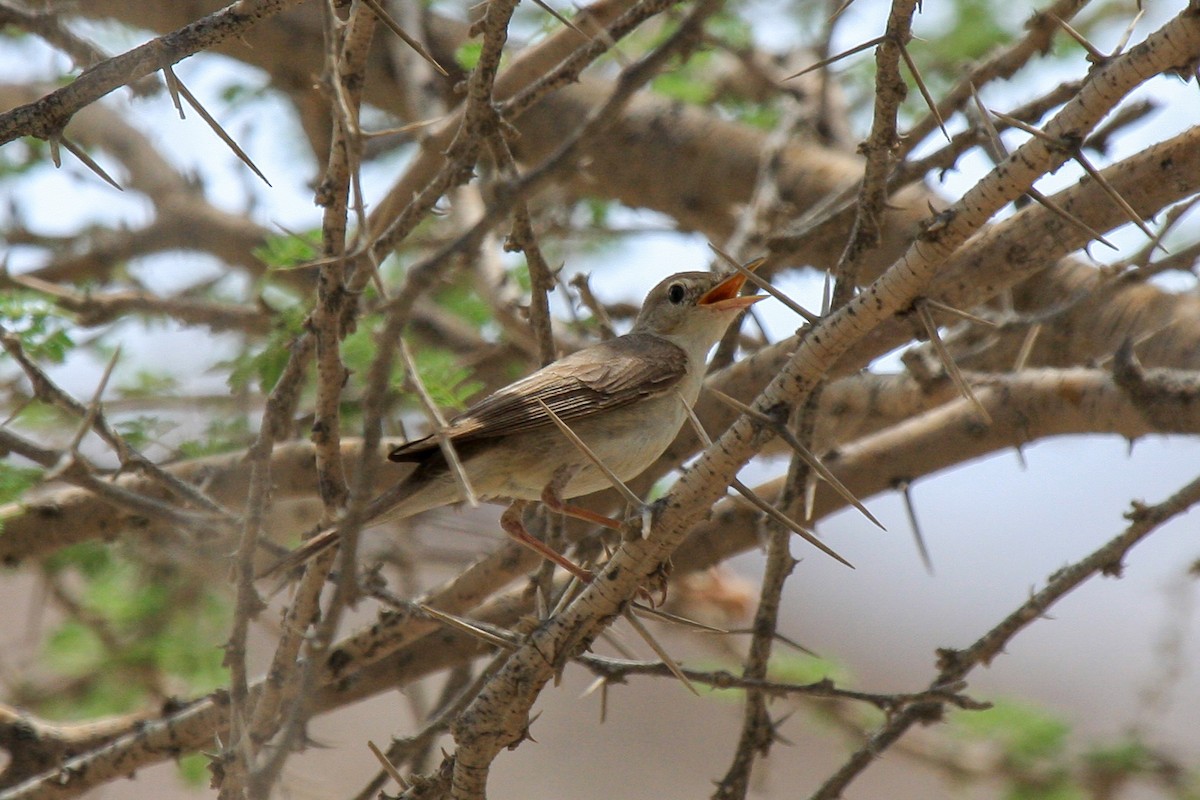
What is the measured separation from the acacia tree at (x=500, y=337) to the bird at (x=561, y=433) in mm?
224

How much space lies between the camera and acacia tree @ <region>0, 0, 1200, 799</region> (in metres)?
2.99

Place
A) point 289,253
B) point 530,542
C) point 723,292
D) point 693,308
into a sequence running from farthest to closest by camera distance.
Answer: point 723,292, point 693,308, point 289,253, point 530,542

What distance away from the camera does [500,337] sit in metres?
6.91

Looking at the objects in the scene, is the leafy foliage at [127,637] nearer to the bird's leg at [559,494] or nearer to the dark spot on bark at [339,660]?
the dark spot on bark at [339,660]

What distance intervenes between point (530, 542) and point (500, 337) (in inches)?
104

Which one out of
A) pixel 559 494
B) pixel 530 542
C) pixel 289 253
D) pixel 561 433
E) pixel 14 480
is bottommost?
pixel 530 542

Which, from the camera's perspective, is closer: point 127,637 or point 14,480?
point 14,480

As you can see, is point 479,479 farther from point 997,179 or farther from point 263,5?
point 997,179

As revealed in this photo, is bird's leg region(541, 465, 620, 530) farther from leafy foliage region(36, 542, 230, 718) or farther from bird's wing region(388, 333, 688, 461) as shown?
leafy foliage region(36, 542, 230, 718)

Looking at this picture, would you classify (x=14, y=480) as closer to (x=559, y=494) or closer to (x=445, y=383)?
(x=445, y=383)

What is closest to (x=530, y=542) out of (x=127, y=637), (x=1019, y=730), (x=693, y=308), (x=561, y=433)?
(x=561, y=433)

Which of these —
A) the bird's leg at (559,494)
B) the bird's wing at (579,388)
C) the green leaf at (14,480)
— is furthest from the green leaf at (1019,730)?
the green leaf at (14,480)

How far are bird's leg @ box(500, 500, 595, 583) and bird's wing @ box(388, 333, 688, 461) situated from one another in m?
0.38

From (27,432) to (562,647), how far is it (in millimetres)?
4753
